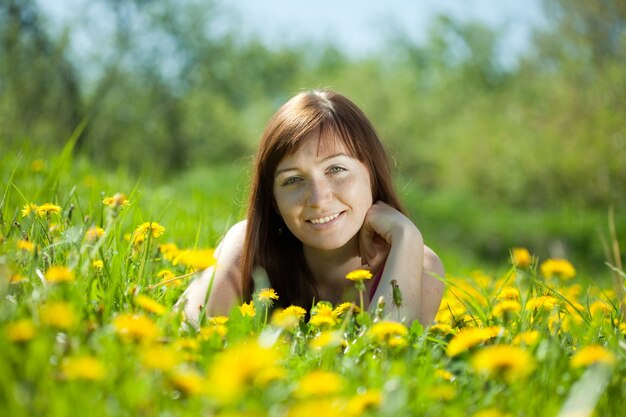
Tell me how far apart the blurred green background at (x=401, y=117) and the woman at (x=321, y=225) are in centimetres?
28

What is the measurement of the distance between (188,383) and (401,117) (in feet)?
81.6

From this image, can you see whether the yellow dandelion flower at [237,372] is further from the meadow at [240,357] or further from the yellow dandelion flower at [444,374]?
the yellow dandelion flower at [444,374]

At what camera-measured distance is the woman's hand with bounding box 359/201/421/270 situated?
2559 millimetres

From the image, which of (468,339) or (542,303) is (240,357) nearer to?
(468,339)

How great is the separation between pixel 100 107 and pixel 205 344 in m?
20.9

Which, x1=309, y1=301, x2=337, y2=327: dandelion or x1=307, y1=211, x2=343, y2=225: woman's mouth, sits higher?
x1=307, y1=211, x2=343, y2=225: woman's mouth

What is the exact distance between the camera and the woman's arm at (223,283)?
2.45m

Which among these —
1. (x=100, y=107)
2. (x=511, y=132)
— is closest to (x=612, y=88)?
(x=511, y=132)

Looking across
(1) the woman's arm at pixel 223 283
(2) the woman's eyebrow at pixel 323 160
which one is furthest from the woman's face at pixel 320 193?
(1) the woman's arm at pixel 223 283

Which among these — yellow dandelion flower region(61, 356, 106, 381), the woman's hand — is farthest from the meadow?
the woman's hand

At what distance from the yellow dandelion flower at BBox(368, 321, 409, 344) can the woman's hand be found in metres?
0.86

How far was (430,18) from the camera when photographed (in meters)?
34.1

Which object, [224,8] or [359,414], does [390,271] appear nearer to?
[359,414]

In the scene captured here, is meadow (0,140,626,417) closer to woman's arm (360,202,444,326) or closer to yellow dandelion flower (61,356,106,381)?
yellow dandelion flower (61,356,106,381)
